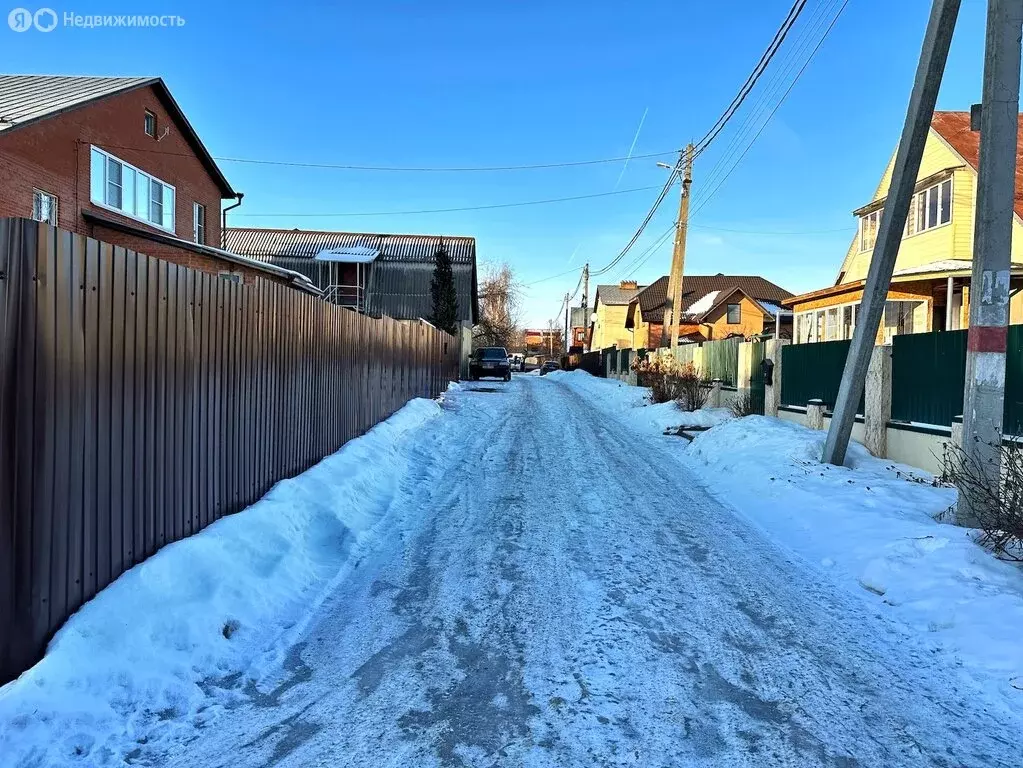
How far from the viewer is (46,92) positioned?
1803 cm

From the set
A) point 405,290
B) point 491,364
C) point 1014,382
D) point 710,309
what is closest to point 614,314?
point 710,309

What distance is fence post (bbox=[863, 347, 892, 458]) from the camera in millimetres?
9242

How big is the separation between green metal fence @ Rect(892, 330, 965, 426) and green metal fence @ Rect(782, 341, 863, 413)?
1149 millimetres

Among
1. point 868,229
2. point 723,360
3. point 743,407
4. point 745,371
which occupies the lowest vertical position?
point 743,407

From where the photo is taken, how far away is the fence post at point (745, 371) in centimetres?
1537

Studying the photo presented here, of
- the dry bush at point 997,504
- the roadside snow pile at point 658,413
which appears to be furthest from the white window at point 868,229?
the dry bush at point 997,504

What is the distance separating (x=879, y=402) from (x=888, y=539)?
15.0 feet

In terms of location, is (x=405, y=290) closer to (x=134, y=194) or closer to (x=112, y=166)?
(x=134, y=194)

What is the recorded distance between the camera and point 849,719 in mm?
3023

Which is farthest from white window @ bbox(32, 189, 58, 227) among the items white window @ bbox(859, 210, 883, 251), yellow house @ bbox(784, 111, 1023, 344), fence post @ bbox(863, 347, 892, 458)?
white window @ bbox(859, 210, 883, 251)

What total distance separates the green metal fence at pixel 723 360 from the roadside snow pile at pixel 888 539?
22.6 feet

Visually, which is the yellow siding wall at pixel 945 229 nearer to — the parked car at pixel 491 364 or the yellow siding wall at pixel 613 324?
the parked car at pixel 491 364

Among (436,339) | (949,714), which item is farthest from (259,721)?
(436,339)

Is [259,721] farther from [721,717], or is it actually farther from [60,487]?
[721,717]
